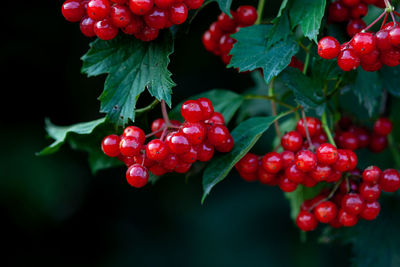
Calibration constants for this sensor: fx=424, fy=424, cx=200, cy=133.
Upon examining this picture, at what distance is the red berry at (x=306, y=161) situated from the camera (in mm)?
1036

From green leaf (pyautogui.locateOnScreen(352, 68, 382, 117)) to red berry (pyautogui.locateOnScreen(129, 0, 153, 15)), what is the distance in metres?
0.65

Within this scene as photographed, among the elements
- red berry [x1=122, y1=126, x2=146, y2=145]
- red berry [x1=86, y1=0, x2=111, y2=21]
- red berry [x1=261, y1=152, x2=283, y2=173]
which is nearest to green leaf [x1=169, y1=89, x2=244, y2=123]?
red berry [x1=261, y1=152, x2=283, y2=173]

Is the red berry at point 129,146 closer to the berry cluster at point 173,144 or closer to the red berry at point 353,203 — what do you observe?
the berry cluster at point 173,144

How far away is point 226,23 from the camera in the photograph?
3.92 ft

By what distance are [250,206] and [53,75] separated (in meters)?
1.39

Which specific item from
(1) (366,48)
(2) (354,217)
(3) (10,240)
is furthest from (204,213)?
(1) (366,48)

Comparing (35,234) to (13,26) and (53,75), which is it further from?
(13,26)

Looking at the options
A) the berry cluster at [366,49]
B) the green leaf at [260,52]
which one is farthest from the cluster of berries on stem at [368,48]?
the green leaf at [260,52]

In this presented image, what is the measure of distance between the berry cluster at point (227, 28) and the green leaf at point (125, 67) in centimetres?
21

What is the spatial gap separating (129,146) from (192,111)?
0.54 ft

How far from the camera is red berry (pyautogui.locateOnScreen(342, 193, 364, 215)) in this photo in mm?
1086

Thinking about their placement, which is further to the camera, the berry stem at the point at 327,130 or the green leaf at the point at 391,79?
the green leaf at the point at 391,79

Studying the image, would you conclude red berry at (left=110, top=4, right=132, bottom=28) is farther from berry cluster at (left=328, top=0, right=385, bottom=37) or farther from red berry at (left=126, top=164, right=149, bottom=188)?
berry cluster at (left=328, top=0, right=385, bottom=37)

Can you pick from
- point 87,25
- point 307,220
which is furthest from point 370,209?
point 87,25
